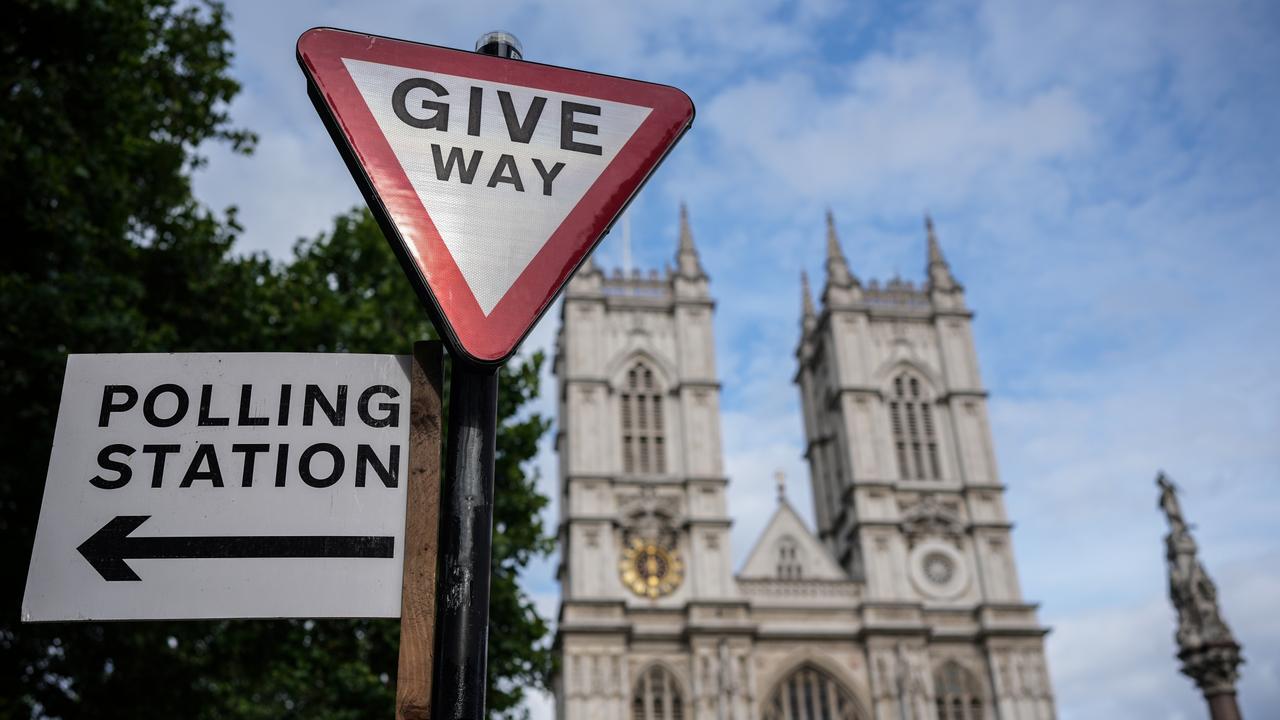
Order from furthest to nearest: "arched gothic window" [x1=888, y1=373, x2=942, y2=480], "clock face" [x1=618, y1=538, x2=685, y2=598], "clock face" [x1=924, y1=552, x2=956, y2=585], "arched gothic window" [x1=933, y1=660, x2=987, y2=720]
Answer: "arched gothic window" [x1=888, y1=373, x2=942, y2=480] → "clock face" [x1=924, y1=552, x2=956, y2=585] → "clock face" [x1=618, y1=538, x2=685, y2=598] → "arched gothic window" [x1=933, y1=660, x2=987, y2=720]

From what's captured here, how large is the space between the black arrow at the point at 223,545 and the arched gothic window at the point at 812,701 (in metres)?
32.9

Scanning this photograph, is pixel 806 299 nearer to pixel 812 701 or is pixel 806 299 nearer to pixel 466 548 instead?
pixel 812 701

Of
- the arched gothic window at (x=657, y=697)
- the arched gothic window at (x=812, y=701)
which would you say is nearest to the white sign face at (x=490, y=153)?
the arched gothic window at (x=657, y=697)

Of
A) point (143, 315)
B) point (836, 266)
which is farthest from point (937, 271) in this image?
point (143, 315)

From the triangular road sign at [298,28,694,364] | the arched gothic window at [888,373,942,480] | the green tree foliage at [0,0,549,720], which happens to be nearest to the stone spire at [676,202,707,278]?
the arched gothic window at [888,373,942,480]

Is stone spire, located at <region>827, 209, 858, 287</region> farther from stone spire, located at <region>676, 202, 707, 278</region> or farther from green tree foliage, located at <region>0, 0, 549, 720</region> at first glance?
green tree foliage, located at <region>0, 0, 549, 720</region>

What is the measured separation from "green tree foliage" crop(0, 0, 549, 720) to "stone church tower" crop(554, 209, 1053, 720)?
1687 cm

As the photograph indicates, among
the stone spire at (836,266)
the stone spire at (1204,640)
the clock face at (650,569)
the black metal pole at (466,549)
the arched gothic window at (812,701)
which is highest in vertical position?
the stone spire at (836,266)

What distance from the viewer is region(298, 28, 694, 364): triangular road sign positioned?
6.04 ft

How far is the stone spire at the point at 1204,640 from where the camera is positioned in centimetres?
1533

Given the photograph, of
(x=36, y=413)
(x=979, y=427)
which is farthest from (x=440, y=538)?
(x=979, y=427)

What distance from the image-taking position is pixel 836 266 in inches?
1583

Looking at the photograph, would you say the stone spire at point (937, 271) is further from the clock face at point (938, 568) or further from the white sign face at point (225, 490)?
the white sign face at point (225, 490)

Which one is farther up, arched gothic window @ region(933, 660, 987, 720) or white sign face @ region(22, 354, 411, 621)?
arched gothic window @ region(933, 660, 987, 720)
